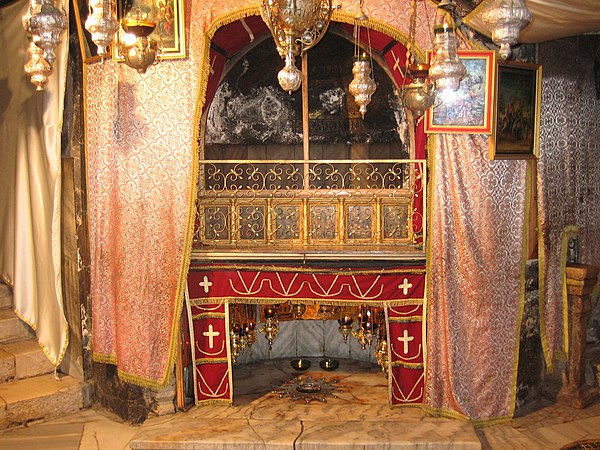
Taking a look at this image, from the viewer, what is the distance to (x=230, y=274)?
5.80m

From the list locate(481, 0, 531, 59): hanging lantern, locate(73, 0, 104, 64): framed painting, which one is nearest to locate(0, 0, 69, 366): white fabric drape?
locate(73, 0, 104, 64): framed painting

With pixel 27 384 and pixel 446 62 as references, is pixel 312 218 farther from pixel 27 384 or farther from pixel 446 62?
pixel 27 384

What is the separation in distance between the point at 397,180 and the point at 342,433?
2.66m

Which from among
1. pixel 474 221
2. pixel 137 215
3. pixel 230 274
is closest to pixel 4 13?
pixel 137 215

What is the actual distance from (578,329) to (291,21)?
13.2 ft

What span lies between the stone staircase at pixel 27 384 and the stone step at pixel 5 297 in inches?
4.2

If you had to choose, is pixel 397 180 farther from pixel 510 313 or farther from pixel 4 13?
pixel 4 13

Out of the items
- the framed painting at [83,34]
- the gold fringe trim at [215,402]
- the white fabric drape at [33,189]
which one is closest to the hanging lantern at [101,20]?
the framed painting at [83,34]

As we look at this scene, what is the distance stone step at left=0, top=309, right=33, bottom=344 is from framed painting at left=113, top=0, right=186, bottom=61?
2.92 metres

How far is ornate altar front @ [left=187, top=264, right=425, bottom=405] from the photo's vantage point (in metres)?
5.67

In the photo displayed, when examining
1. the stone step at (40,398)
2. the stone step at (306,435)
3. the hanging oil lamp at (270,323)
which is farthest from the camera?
the hanging oil lamp at (270,323)

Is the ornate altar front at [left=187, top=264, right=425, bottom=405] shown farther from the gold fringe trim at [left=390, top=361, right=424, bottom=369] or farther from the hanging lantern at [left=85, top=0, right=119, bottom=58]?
the hanging lantern at [left=85, top=0, right=119, bottom=58]

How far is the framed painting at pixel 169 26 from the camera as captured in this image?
537cm

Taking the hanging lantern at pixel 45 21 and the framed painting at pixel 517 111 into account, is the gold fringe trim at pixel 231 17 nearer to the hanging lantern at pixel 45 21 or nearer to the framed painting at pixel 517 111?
the framed painting at pixel 517 111
